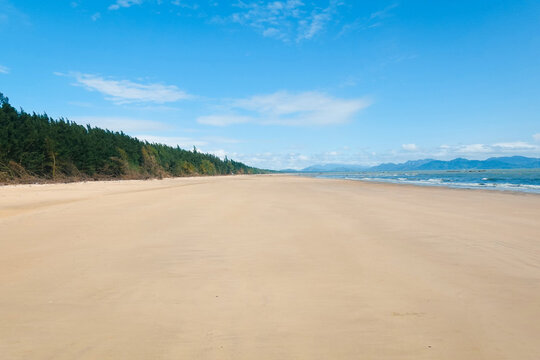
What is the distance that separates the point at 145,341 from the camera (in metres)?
2.35

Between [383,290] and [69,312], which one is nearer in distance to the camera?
[69,312]

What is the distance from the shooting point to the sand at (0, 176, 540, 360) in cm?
229

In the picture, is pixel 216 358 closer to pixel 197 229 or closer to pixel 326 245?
pixel 326 245

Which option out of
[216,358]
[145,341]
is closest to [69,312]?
[145,341]

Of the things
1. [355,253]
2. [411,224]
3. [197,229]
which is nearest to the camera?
[355,253]

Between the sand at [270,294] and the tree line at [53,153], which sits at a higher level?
the tree line at [53,153]

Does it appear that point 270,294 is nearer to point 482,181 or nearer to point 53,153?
point 53,153

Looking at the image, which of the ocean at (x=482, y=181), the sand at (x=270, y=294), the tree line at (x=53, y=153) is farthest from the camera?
the tree line at (x=53, y=153)

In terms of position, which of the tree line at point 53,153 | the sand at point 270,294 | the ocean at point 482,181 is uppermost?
the tree line at point 53,153

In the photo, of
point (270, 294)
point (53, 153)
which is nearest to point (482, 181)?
point (270, 294)

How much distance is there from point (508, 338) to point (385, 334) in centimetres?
105

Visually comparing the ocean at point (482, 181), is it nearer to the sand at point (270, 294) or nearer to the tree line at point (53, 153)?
the sand at point (270, 294)

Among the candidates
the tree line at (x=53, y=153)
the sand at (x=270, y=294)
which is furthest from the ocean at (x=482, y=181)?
the tree line at (x=53, y=153)

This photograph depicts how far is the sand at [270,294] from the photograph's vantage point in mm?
2293
